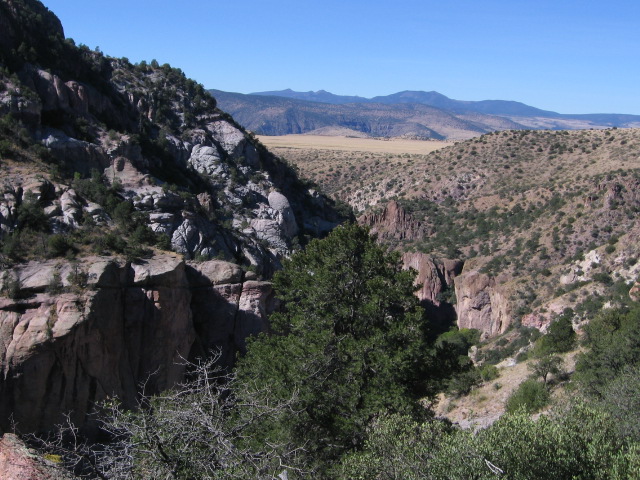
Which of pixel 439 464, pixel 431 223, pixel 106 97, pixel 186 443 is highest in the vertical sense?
pixel 106 97

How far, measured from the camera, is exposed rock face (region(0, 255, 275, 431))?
2030 centimetres

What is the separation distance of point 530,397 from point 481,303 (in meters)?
20.5

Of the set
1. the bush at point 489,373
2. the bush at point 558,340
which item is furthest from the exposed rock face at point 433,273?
the bush at point 558,340

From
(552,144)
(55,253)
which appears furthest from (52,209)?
(552,144)

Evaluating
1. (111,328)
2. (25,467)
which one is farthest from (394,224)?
(25,467)

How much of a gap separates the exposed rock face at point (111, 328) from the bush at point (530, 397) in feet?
38.8

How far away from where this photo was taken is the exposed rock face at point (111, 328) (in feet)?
66.6

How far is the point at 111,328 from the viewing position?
23.0 m

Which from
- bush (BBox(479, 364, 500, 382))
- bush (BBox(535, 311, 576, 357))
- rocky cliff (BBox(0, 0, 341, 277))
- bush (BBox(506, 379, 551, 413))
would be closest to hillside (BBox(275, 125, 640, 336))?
Result: bush (BBox(535, 311, 576, 357))

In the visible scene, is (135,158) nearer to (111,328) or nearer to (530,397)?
(111,328)

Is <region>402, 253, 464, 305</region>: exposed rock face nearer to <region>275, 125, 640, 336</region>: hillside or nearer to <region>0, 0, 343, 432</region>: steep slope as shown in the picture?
<region>275, 125, 640, 336</region>: hillside

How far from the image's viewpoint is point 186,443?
8227 mm

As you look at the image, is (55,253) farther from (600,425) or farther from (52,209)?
(600,425)

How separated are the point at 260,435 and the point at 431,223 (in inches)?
1897
